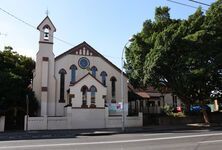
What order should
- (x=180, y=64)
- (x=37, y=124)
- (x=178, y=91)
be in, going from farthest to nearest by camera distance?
(x=178, y=91)
(x=180, y=64)
(x=37, y=124)

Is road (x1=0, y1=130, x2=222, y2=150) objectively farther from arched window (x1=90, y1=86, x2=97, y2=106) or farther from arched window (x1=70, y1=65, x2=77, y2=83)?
arched window (x1=70, y1=65, x2=77, y2=83)

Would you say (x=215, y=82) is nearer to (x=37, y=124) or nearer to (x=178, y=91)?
(x=178, y=91)

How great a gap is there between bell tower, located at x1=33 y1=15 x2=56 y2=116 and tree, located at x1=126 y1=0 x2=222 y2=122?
997cm

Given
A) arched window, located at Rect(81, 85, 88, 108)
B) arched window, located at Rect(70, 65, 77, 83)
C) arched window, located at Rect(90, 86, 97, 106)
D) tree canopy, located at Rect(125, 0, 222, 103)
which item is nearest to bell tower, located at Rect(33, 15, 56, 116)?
arched window, located at Rect(70, 65, 77, 83)

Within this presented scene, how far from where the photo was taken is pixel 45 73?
35.0 m

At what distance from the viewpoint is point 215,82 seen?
32.6 metres

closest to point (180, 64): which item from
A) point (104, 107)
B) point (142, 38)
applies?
point (142, 38)

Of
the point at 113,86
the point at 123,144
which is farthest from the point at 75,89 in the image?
the point at 123,144

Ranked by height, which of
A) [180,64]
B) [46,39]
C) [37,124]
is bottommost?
[37,124]

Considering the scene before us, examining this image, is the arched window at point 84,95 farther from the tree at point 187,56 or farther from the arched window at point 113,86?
the tree at point 187,56

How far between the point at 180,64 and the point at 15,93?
1710cm

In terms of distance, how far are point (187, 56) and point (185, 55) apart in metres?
0.64

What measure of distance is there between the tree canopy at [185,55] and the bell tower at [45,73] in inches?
388

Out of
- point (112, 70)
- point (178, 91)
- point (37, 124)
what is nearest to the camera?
point (37, 124)
